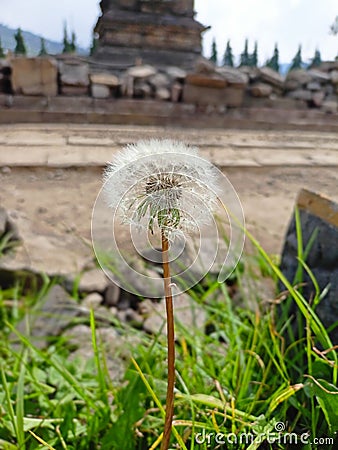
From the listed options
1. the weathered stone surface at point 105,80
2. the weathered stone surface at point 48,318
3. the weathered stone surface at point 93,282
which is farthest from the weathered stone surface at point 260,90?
the weathered stone surface at point 48,318

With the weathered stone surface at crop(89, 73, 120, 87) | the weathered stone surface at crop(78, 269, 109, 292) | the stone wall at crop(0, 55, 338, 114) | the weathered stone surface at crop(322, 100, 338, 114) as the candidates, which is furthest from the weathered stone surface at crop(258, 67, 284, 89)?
the weathered stone surface at crop(78, 269, 109, 292)

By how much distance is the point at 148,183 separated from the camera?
24cm

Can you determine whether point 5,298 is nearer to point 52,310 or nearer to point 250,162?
point 52,310

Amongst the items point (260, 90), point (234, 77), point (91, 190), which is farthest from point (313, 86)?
point (91, 190)

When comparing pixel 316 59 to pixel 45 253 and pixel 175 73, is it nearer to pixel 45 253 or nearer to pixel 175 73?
pixel 175 73

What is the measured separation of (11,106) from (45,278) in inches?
103

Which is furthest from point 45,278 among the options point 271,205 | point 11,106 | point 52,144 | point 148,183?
point 11,106

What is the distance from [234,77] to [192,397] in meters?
3.62

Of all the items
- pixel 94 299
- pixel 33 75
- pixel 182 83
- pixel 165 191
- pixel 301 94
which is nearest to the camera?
pixel 165 191

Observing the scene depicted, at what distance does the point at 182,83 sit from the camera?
363 centimetres

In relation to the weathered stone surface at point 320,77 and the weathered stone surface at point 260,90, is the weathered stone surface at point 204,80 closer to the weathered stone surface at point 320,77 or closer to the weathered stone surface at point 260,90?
the weathered stone surface at point 260,90

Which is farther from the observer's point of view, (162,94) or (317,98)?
(317,98)

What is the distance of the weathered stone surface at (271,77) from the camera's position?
152 inches

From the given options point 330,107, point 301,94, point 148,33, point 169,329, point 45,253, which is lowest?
point 45,253
